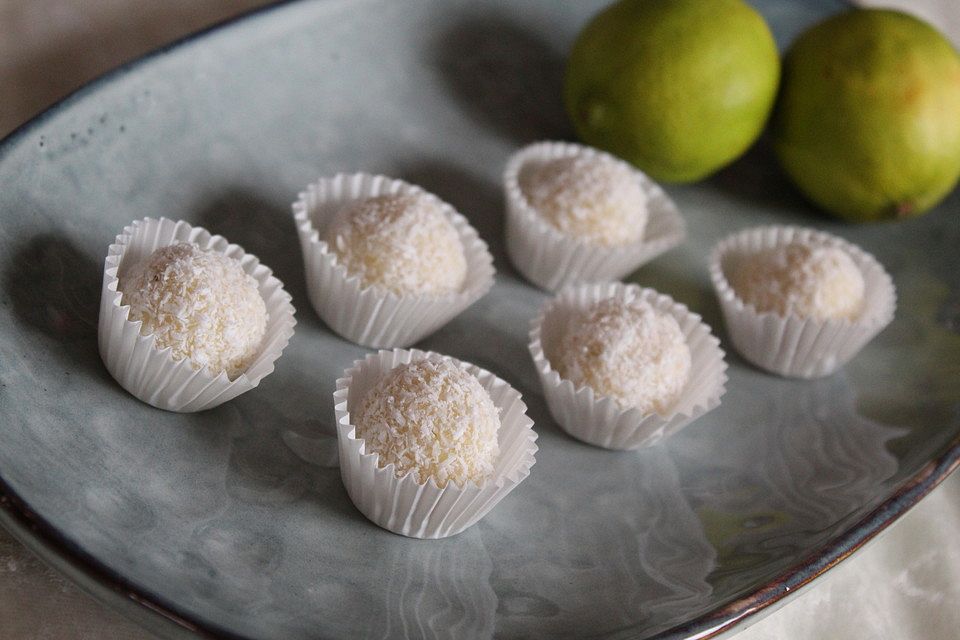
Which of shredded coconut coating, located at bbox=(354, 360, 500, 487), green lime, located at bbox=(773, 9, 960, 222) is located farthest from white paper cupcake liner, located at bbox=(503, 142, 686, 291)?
shredded coconut coating, located at bbox=(354, 360, 500, 487)

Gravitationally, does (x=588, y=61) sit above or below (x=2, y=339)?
above

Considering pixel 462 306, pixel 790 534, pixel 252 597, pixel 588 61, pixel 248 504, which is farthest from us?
pixel 588 61

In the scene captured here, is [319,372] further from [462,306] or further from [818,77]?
[818,77]

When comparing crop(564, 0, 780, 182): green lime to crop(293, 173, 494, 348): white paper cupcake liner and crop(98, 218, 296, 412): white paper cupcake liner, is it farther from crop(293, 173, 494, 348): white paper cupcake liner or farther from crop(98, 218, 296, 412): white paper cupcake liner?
crop(98, 218, 296, 412): white paper cupcake liner

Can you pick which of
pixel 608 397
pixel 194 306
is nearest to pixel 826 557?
pixel 608 397

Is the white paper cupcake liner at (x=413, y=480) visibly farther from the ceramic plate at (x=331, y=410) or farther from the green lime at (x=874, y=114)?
the green lime at (x=874, y=114)

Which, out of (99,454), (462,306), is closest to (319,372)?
(462,306)
